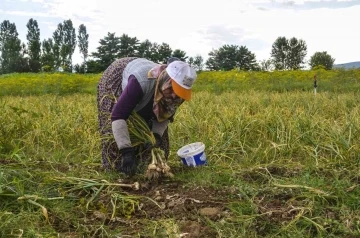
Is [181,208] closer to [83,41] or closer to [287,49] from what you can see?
[287,49]

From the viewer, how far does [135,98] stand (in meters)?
3.03

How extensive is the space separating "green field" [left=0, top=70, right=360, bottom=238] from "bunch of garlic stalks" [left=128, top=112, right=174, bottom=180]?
0.06 metres

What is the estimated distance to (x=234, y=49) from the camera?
3394cm

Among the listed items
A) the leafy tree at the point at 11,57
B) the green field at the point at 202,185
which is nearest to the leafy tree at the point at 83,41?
the leafy tree at the point at 11,57

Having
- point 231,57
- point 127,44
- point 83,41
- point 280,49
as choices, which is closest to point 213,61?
point 231,57

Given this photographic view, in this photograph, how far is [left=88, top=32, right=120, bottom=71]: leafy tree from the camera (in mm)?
26047

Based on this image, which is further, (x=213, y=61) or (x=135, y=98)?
(x=213, y=61)

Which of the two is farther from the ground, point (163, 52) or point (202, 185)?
point (163, 52)

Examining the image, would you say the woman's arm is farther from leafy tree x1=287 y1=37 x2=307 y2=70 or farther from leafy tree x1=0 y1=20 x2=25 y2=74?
leafy tree x1=287 y1=37 x2=307 y2=70

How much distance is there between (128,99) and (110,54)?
23763 mm

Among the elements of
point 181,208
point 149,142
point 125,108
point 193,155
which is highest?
point 125,108

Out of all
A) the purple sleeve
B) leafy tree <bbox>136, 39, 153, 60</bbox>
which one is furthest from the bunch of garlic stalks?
leafy tree <bbox>136, 39, 153, 60</bbox>

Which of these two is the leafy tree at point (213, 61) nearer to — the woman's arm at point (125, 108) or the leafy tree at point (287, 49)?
the leafy tree at point (287, 49)

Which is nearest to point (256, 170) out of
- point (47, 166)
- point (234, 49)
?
point (47, 166)
